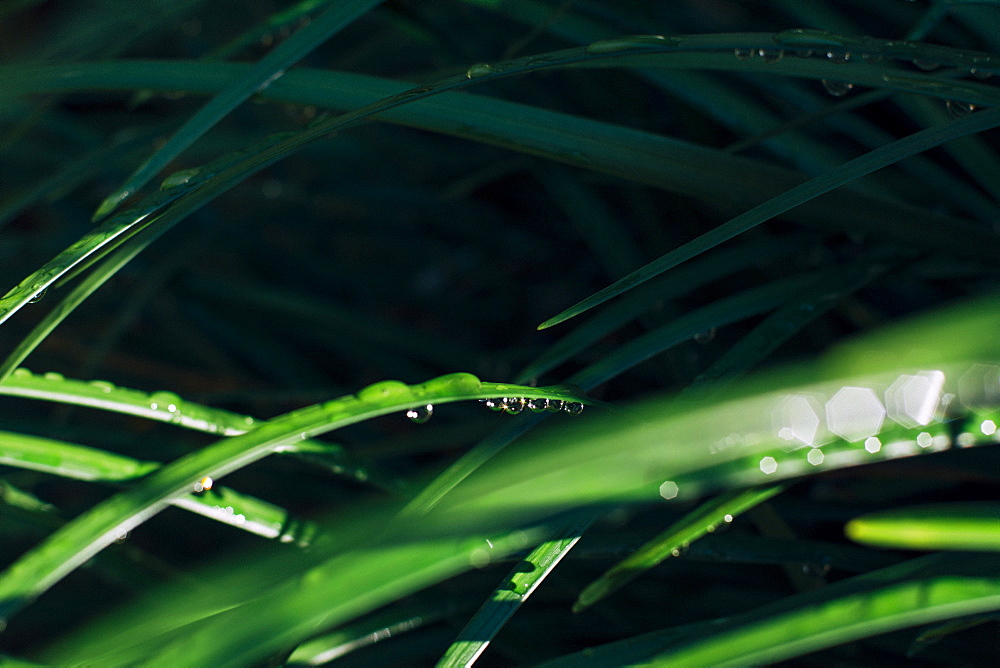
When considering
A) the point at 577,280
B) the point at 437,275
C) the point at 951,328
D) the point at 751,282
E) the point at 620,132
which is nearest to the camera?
Result: the point at 951,328

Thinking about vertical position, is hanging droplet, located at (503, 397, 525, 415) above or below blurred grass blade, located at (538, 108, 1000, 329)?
below

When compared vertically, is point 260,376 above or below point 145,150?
below

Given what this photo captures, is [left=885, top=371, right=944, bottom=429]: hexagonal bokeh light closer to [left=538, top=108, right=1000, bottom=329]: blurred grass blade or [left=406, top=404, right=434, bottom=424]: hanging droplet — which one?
[left=538, top=108, right=1000, bottom=329]: blurred grass blade

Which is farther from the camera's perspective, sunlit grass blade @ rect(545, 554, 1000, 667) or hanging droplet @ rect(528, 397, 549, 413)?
hanging droplet @ rect(528, 397, 549, 413)

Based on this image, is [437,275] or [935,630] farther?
[437,275]

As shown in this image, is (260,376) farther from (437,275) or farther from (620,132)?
(620,132)

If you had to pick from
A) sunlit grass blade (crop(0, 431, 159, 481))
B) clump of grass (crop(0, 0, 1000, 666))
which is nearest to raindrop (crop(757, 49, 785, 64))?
clump of grass (crop(0, 0, 1000, 666))

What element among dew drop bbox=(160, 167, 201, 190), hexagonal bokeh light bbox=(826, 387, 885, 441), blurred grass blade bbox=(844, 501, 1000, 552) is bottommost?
blurred grass blade bbox=(844, 501, 1000, 552)

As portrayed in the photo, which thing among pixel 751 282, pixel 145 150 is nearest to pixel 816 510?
pixel 751 282
